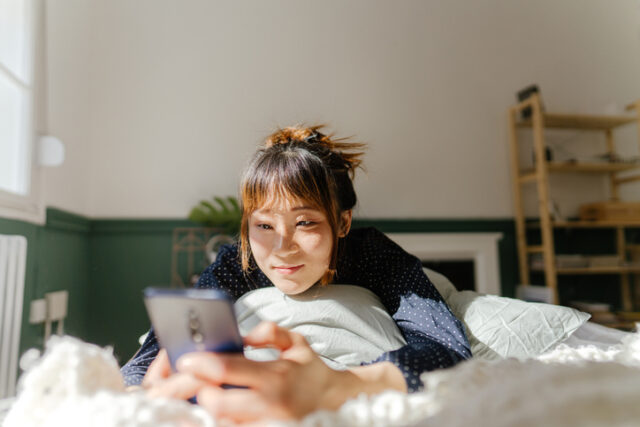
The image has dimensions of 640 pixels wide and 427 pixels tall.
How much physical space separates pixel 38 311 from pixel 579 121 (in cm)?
267

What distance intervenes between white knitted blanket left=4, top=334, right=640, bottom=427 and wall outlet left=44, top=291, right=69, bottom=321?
4.02 ft

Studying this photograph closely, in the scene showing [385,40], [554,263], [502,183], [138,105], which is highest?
[385,40]

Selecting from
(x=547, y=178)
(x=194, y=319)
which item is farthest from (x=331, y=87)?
(x=194, y=319)

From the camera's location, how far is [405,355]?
525 mm

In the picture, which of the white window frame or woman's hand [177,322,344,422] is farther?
the white window frame

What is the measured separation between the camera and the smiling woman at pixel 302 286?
37cm

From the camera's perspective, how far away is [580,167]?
7.22ft

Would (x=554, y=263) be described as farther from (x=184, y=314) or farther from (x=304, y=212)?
(x=184, y=314)

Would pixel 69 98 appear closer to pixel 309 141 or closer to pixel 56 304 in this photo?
pixel 56 304

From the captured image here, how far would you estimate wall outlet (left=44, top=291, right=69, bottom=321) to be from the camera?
145 centimetres

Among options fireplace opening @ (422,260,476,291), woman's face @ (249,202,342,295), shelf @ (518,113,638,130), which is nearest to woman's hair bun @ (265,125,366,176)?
woman's face @ (249,202,342,295)

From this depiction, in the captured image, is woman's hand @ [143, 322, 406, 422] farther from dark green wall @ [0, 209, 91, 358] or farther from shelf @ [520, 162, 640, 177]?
shelf @ [520, 162, 640, 177]

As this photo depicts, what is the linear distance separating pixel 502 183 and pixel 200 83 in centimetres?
170

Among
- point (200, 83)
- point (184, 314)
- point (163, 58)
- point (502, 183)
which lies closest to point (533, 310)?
point (184, 314)
